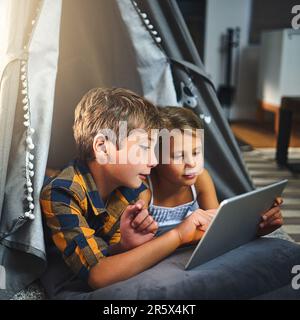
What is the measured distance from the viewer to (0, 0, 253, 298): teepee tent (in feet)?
2.43

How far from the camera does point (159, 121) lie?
30.4 inches

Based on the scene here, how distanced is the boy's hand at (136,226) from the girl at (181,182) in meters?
0.09

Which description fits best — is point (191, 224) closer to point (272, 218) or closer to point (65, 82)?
point (272, 218)

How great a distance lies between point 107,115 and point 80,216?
0.17 meters

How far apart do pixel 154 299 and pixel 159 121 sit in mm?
299

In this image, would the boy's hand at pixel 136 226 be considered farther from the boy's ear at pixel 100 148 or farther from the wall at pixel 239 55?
the wall at pixel 239 55

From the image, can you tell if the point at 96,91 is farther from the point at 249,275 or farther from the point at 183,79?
the point at 249,275

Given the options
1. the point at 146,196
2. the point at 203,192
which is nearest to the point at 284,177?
the point at 203,192

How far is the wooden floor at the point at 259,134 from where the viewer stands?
88.1 inches

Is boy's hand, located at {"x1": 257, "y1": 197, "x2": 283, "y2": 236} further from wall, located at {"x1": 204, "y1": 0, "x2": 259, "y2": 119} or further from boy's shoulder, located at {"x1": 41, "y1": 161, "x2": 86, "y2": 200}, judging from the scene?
wall, located at {"x1": 204, "y1": 0, "x2": 259, "y2": 119}

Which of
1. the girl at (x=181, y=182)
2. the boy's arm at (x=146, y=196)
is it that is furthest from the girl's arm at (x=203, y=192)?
the boy's arm at (x=146, y=196)

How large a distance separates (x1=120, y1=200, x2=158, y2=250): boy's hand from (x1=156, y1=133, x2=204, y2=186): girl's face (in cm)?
12

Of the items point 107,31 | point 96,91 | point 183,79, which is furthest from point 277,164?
point 96,91

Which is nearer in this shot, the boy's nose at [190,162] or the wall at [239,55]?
the boy's nose at [190,162]
